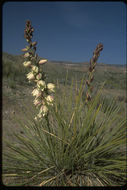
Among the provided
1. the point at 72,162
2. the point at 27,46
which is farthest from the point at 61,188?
the point at 27,46

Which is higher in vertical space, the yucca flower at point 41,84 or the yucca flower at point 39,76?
the yucca flower at point 39,76

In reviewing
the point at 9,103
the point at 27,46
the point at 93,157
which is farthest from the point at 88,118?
the point at 9,103

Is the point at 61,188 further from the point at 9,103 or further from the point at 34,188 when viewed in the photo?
the point at 9,103

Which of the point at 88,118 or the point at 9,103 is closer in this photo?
the point at 88,118

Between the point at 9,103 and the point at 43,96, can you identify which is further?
the point at 9,103

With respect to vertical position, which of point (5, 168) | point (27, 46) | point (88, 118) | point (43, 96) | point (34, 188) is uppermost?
point (27, 46)

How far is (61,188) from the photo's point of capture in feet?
2.23

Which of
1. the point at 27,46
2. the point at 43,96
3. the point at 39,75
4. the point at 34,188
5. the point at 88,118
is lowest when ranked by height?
the point at 34,188

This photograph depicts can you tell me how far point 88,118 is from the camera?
0.69 m

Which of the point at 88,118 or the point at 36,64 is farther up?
the point at 36,64

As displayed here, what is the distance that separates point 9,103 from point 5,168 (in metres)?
2.72

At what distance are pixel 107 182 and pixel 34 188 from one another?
1.29 ft

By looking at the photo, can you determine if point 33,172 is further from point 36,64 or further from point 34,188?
point 36,64

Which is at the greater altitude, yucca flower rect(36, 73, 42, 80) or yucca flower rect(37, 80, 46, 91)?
yucca flower rect(36, 73, 42, 80)
